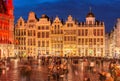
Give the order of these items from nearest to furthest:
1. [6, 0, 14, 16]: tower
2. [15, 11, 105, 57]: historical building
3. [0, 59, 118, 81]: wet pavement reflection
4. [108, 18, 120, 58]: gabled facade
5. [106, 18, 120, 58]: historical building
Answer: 1. [0, 59, 118, 81]: wet pavement reflection
2. [15, 11, 105, 57]: historical building
3. [6, 0, 14, 16]: tower
4. [108, 18, 120, 58]: gabled facade
5. [106, 18, 120, 58]: historical building

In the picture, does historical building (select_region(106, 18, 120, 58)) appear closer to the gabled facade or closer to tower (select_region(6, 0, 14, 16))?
the gabled facade

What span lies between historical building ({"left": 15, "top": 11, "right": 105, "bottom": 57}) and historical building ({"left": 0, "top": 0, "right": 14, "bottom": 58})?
3.38 metres

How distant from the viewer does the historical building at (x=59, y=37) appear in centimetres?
8969

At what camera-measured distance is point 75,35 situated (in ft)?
298

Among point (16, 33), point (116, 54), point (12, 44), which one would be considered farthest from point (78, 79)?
point (116, 54)

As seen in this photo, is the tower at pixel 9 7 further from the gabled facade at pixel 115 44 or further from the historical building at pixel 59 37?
the gabled facade at pixel 115 44

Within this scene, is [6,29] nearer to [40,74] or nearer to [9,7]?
[9,7]

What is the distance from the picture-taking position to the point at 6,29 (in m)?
88.5

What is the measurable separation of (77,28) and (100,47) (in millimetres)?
7560

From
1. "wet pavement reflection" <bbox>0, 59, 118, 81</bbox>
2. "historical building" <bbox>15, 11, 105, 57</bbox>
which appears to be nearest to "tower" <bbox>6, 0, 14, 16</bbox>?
"historical building" <bbox>15, 11, 105, 57</bbox>

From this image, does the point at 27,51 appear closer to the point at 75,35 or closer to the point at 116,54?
the point at 75,35

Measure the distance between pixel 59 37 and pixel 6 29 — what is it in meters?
13.5

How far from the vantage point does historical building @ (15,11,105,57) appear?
89688mm

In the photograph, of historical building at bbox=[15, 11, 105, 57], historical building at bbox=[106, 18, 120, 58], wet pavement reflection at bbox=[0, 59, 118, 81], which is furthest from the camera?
historical building at bbox=[106, 18, 120, 58]
